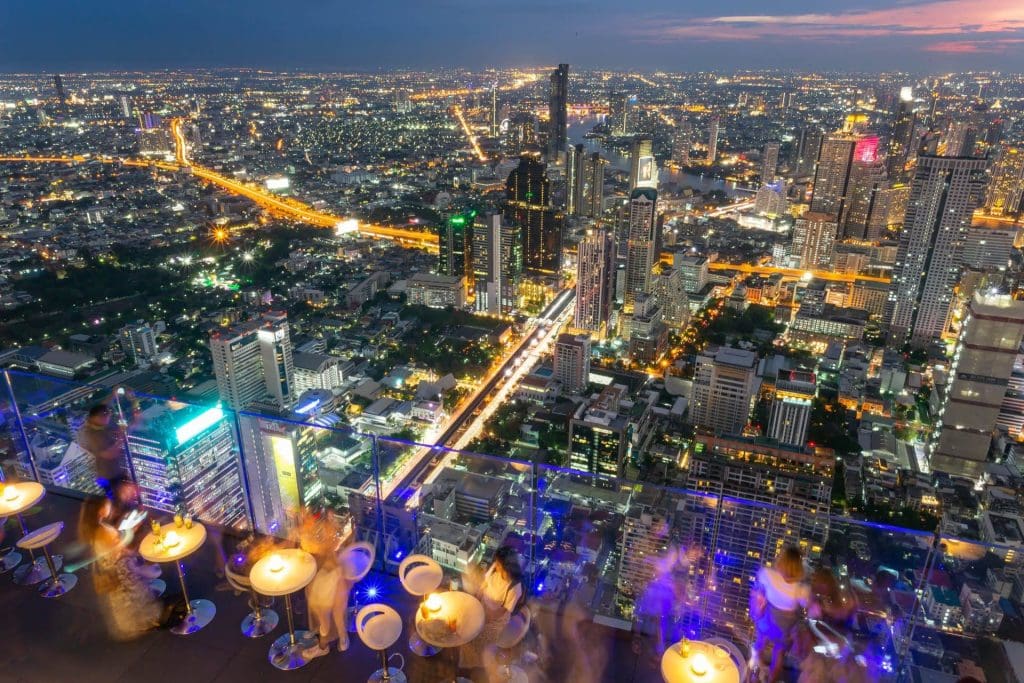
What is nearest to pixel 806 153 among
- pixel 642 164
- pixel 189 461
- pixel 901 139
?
pixel 901 139

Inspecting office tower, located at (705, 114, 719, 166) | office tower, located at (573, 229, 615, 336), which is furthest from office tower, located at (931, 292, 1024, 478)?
office tower, located at (705, 114, 719, 166)

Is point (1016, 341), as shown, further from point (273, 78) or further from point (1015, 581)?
point (273, 78)

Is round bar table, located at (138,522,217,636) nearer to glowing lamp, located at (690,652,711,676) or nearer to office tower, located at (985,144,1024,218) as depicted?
glowing lamp, located at (690,652,711,676)

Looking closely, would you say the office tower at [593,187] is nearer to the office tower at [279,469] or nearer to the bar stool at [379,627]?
the office tower at [279,469]

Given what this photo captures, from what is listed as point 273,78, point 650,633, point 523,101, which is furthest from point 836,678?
point 273,78

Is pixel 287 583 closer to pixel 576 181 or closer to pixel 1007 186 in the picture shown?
pixel 576 181

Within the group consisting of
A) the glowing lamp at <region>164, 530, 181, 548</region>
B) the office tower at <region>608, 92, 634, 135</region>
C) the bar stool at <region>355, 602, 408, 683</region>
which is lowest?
the bar stool at <region>355, 602, 408, 683</region>

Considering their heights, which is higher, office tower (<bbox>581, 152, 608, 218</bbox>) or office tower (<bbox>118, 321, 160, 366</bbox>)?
office tower (<bbox>581, 152, 608, 218</bbox>)
